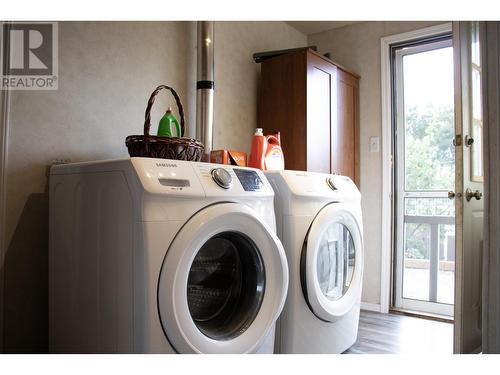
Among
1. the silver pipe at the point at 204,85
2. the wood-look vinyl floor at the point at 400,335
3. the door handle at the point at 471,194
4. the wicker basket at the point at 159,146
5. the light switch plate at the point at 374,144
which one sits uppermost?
the silver pipe at the point at 204,85

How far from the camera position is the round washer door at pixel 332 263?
5.44 ft

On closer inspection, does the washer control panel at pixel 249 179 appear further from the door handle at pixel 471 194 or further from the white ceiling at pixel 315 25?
the white ceiling at pixel 315 25

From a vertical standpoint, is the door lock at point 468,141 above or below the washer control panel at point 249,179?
above

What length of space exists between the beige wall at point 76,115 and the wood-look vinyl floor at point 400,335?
58.9 inches

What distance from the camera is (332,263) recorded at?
74.0 inches

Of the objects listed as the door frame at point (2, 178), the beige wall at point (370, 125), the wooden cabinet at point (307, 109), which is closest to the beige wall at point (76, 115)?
the door frame at point (2, 178)

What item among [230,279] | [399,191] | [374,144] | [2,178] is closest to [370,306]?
[399,191]

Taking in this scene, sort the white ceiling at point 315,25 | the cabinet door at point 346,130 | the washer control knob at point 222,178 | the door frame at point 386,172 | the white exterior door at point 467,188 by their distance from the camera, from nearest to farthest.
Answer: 1. the washer control knob at point 222,178
2. the white exterior door at point 467,188
3. the cabinet door at point 346,130
4. the door frame at point 386,172
5. the white ceiling at point 315,25

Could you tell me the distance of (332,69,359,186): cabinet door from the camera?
2832 mm

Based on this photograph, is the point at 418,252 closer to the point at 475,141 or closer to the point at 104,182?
the point at 475,141

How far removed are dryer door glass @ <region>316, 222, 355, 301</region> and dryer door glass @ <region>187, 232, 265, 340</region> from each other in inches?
17.5

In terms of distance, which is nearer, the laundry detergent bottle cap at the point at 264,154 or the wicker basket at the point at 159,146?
the wicker basket at the point at 159,146

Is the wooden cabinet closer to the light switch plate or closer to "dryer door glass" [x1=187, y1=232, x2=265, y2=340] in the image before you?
the light switch plate

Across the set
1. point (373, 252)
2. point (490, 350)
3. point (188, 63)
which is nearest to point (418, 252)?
point (373, 252)
